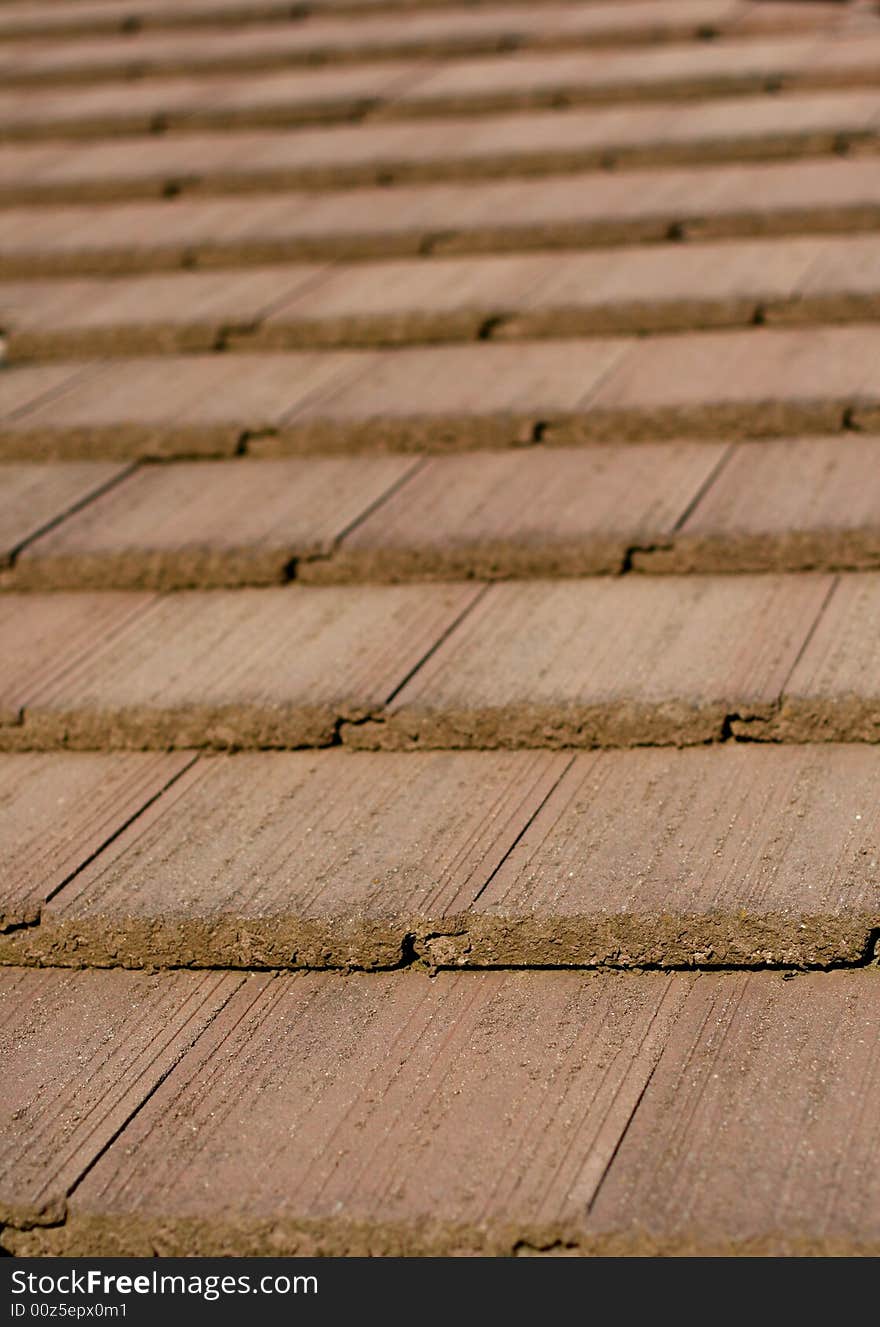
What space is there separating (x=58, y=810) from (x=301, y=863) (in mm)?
333

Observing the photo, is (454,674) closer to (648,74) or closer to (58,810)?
(58,810)

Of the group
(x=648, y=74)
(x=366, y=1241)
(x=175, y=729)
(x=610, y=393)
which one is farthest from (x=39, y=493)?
(x=648, y=74)

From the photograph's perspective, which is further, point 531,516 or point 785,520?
point 531,516

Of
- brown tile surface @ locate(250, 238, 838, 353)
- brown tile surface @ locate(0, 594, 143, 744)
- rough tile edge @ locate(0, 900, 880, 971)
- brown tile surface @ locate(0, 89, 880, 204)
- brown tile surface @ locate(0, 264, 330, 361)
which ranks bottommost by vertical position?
rough tile edge @ locate(0, 900, 880, 971)

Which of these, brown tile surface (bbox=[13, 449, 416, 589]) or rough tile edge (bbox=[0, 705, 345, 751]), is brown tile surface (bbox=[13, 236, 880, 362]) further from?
rough tile edge (bbox=[0, 705, 345, 751])

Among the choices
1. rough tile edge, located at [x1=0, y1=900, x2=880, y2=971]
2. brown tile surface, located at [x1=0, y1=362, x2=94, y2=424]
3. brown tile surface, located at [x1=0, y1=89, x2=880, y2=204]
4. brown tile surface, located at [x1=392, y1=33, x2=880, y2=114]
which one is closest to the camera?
rough tile edge, located at [x1=0, y1=900, x2=880, y2=971]

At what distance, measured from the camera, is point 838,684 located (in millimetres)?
1806

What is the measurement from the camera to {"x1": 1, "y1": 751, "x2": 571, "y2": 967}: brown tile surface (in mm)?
1635

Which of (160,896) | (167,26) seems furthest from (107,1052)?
(167,26)

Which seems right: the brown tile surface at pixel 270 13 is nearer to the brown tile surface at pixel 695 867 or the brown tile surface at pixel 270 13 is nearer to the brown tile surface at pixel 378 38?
the brown tile surface at pixel 378 38

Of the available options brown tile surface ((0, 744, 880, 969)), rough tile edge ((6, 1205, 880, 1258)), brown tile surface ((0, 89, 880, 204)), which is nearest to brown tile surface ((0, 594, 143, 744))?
brown tile surface ((0, 744, 880, 969))

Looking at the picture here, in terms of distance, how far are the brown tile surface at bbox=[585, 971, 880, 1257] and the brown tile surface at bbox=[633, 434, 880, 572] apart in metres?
0.69

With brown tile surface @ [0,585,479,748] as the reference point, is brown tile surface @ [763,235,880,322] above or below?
above
